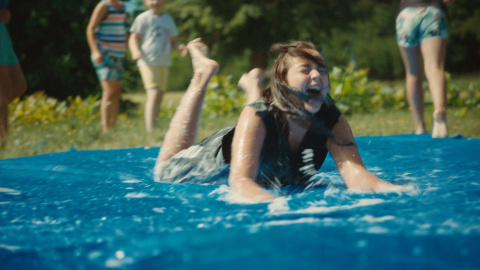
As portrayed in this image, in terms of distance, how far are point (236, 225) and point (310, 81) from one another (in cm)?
82

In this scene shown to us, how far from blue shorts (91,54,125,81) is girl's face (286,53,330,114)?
10.9 feet

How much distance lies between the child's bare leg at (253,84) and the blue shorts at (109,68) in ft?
7.95

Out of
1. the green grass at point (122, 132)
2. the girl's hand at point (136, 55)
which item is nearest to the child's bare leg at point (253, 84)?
the green grass at point (122, 132)

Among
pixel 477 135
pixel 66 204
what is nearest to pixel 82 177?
pixel 66 204

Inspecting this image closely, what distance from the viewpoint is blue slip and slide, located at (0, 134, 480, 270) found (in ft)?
5.14

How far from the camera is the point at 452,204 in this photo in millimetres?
2078

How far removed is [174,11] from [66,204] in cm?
1153

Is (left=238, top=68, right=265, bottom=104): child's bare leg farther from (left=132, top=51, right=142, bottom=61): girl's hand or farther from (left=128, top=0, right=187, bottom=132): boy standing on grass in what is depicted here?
(left=132, top=51, right=142, bottom=61): girl's hand

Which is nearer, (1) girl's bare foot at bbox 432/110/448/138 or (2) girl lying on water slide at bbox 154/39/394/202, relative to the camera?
(2) girl lying on water slide at bbox 154/39/394/202

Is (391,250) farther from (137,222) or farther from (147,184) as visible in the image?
(147,184)

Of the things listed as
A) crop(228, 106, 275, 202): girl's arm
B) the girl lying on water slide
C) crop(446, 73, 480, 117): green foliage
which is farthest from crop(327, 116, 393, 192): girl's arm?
crop(446, 73, 480, 117): green foliage

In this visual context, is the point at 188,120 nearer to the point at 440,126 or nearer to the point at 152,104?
the point at 440,126

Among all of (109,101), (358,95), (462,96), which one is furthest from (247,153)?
(462,96)

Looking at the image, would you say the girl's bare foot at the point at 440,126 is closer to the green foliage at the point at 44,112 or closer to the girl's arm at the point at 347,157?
the girl's arm at the point at 347,157
